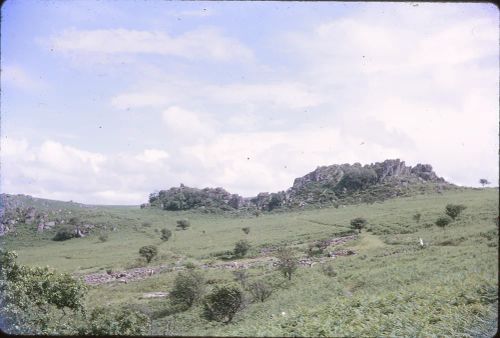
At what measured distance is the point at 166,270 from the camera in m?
35.8

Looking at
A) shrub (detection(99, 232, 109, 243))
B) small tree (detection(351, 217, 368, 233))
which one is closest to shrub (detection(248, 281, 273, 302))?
small tree (detection(351, 217, 368, 233))

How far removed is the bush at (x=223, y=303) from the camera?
1384 centimetres

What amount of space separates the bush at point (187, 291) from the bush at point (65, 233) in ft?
149

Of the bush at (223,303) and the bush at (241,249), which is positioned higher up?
the bush at (223,303)

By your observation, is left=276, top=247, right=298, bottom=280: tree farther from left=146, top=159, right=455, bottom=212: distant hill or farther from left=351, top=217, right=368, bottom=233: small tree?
left=146, top=159, right=455, bottom=212: distant hill

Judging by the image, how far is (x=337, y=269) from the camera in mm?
26672

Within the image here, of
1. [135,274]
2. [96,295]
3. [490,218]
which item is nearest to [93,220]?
[135,274]

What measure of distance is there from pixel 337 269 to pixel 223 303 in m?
13.3

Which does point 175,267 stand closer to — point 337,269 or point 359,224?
point 337,269

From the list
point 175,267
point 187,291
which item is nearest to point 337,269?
→ point 187,291

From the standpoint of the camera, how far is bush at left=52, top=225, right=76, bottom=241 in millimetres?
60422

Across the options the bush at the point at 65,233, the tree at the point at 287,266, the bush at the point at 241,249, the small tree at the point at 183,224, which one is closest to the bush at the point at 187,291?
the tree at the point at 287,266

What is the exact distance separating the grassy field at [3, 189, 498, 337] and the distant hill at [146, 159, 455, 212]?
16.3 feet

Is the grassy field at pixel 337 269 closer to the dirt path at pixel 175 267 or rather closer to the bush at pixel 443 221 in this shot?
the bush at pixel 443 221
